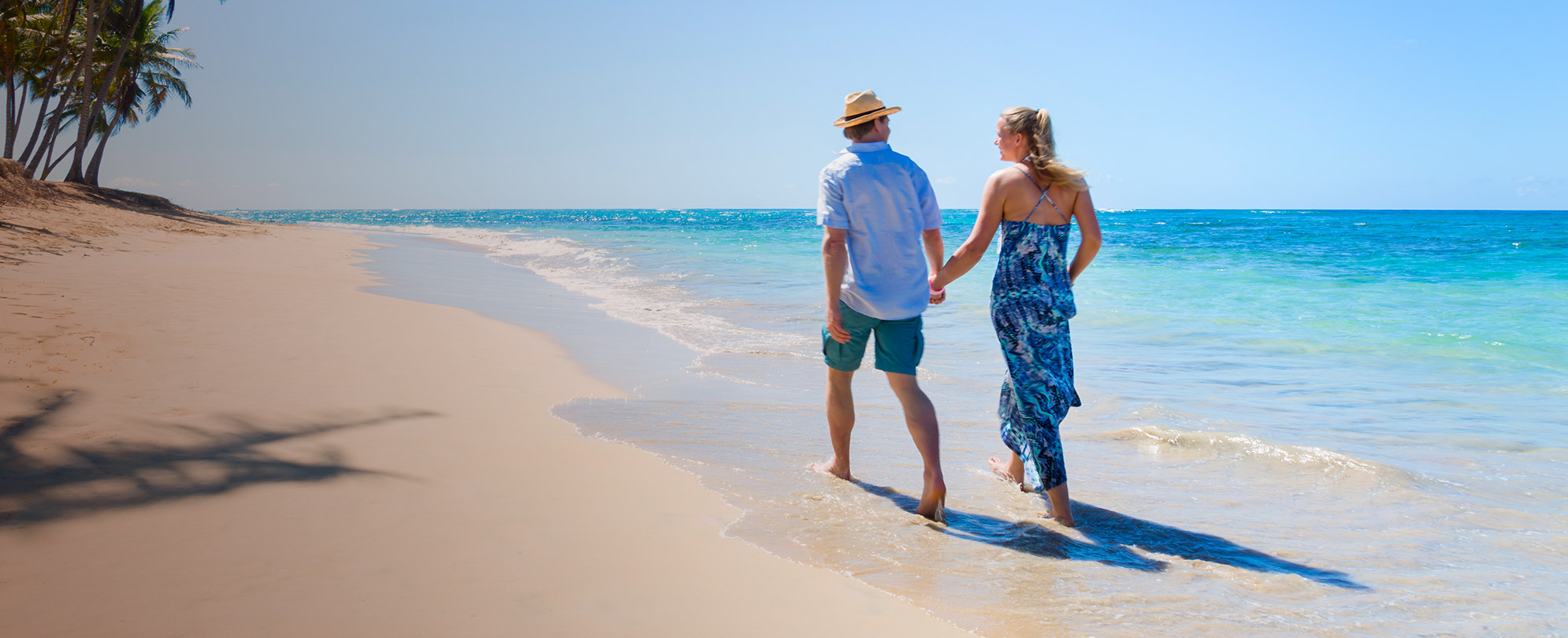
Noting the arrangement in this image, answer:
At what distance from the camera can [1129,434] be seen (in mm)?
4176

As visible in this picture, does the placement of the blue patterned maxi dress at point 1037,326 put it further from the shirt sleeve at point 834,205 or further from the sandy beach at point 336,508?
the sandy beach at point 336,508

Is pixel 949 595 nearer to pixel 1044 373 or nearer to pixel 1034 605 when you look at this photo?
pixel 1034 605

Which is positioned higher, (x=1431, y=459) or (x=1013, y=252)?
(x=1013, y=252)

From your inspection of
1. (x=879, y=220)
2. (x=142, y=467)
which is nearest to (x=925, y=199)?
(x=879, y=220)

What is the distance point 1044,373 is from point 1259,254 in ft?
76.3

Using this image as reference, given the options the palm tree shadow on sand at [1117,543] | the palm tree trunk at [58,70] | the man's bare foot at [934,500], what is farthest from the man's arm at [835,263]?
the palm tree trunk at [58,70]

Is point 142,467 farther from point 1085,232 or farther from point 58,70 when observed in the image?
point 58,70

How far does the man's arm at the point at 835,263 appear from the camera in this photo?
9.61 feet

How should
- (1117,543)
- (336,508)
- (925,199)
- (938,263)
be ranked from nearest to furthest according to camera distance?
(336,508)
(1117,543)
(925,199)
(938,263)

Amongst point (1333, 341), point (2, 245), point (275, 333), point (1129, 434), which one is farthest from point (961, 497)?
point (2, 245)

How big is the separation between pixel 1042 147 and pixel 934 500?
1368 millimetres

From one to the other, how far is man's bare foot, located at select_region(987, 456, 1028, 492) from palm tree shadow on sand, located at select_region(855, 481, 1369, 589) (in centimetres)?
34

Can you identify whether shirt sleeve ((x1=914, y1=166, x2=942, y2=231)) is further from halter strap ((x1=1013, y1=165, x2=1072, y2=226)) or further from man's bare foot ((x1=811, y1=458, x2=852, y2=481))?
man's bare foot ((x1=811, y1=458, x2=852, y2=481))

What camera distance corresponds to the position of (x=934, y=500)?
2873mm
